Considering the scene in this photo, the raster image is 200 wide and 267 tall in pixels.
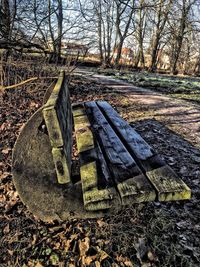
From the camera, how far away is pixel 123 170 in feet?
6.85

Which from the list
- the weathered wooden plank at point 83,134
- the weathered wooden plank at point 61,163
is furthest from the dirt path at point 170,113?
the weathered wooden plank at point 61,163

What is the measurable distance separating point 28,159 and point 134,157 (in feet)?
2.80

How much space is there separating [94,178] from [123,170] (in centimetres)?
25

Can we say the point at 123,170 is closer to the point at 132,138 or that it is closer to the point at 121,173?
the point at 121,173

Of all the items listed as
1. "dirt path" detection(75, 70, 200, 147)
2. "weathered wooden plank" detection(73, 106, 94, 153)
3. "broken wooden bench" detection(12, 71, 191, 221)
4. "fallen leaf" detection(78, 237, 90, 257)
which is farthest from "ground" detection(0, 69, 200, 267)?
"dirt path" detection(75, 70, 200, 147)

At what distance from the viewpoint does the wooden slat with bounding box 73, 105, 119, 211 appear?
182cm

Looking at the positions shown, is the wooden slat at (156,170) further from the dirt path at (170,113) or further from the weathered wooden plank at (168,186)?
the dirt path at (170,113)

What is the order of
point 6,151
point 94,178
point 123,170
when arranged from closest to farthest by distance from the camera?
point 94,178 < point 123,170 < point 6,151

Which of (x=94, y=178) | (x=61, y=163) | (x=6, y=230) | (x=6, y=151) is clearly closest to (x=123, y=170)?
(x=94, y=178)

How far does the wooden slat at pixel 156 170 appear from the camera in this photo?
187cm

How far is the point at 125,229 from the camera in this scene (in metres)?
2.33

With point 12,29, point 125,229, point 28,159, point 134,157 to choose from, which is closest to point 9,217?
point 28,159

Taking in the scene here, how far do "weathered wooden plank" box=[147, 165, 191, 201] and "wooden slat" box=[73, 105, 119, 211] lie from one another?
30 centimetres

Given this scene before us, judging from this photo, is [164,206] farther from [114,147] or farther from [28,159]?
[28,159]
